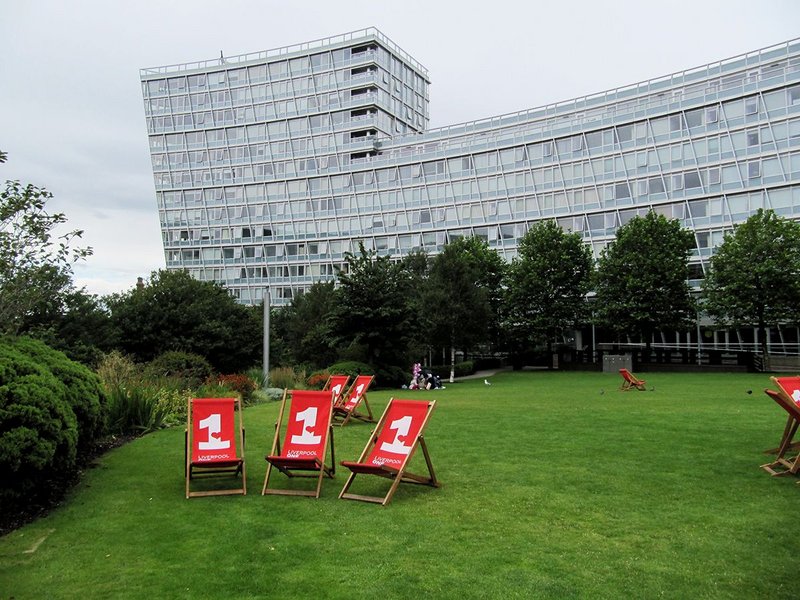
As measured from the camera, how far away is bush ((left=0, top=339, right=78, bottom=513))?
6070 mm

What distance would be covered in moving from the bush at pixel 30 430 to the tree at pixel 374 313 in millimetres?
18829

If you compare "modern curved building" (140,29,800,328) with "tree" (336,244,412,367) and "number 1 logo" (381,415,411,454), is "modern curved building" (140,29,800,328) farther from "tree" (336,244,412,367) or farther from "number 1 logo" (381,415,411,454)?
"number 1 logo" (381,415,411,454)

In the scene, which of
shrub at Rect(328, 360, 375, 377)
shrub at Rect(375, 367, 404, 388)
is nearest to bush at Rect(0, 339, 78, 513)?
shrub at Rect(328, 360, 375, 377)

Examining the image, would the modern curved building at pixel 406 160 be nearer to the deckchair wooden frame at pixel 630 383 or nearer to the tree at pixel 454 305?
the tree at pixel 454 305

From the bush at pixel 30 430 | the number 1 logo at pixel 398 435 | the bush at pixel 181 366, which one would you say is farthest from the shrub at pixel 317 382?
the bush at pixel 30 430

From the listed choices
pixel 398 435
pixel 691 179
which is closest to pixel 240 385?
pixel 398 435

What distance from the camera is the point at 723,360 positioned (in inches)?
1489

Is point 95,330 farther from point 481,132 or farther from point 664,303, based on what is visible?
point 481,132

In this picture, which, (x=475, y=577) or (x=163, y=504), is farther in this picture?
(x=163, y=504)

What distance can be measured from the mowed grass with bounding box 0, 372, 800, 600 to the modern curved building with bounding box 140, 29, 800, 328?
40.9 metres

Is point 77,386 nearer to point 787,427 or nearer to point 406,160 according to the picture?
point 787,427

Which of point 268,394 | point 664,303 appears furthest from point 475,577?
point 664,303

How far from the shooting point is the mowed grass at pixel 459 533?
462 cm

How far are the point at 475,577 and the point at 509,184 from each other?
2110 inches
